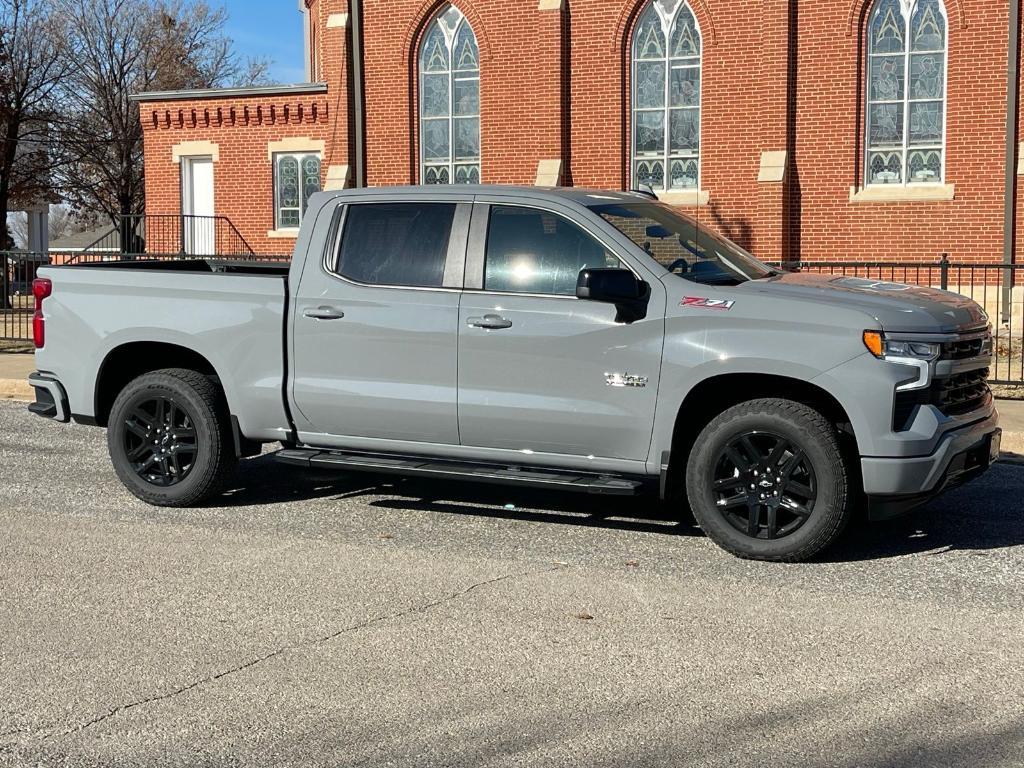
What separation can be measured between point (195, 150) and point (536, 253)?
825 inches

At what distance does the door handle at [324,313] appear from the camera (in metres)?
7.48

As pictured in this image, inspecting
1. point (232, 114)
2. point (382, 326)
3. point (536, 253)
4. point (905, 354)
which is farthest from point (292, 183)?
point (905, 354)

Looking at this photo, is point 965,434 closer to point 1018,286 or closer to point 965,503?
point 965,503

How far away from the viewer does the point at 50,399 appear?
8500 millimetres

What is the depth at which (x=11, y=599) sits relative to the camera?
5934 mm

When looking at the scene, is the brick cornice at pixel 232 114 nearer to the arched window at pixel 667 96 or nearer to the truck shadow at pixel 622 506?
the arched window at pixel 667 96

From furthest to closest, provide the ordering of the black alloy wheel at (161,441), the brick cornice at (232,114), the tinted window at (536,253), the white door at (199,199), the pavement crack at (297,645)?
the white door at (199,199) < the brick cornice at (232,114) < the black alloy wheel at (161,441) < the tinted window at (536,253) < the pavement crack at (297,645)

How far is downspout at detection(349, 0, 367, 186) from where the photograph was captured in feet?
80.4

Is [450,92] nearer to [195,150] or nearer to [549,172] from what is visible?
[549,172]

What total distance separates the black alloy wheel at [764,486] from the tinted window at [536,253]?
127cm

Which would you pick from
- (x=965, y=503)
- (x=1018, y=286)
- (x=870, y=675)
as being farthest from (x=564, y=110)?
(x=870, y=675)

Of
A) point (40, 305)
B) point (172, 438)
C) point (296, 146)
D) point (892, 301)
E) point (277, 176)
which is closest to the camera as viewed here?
point (892, 301)

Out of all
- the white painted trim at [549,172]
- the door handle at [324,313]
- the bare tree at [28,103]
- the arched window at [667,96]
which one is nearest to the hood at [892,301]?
the door handle at [324,313]

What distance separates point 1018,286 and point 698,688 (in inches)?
653
